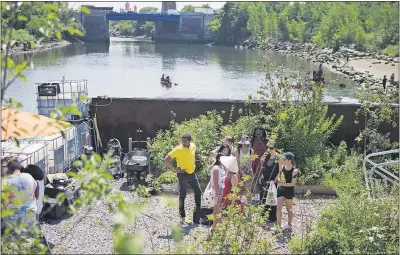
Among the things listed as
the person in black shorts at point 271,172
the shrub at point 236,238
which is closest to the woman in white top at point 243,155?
the person in black shorts at point 271,172

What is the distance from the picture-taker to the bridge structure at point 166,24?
11238 cm

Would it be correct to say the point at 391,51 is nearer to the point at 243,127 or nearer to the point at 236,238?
the point at 243,127

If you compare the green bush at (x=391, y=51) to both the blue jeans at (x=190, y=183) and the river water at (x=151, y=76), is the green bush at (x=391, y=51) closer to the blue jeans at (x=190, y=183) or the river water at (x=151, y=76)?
the river water at (x=151, y=76)

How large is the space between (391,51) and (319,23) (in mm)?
33790

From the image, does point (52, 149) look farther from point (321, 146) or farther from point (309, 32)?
point (309, 32)

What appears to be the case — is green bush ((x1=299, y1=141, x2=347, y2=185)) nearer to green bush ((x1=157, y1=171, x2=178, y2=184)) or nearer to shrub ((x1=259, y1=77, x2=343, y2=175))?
shrub ((x1=259, y1=77, x2=343, y2=175))

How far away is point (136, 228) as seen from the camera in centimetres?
821

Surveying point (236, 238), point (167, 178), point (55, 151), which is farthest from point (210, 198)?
point (55, 151)

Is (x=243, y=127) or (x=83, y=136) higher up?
(x=243, y=127)

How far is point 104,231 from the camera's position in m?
8.22

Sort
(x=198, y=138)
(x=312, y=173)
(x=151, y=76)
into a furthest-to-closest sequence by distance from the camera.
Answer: (x=151, y=76) < (x=198, y=138) < (x=312, y=173)

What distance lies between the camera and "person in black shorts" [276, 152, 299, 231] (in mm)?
7914

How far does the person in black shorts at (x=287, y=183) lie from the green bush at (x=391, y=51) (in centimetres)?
5185

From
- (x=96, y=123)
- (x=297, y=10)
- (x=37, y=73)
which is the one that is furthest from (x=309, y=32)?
(x=96, y=123)
